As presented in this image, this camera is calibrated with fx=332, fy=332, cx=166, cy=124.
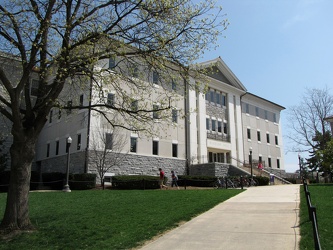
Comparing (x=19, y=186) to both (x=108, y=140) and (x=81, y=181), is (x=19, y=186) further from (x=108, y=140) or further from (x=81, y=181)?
(x=108, y=140)

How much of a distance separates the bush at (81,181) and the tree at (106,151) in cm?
248

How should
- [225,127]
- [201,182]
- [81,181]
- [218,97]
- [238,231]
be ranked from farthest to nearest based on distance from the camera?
[225,127]
[218,97]
[201,182]
[81,181]
[238,231]

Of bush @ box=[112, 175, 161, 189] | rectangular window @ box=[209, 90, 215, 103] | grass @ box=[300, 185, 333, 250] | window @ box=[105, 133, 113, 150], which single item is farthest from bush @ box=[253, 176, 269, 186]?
grass @ box=[300, 185, 333, 250]

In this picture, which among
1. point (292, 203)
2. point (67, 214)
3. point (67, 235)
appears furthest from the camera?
point (292, 203)

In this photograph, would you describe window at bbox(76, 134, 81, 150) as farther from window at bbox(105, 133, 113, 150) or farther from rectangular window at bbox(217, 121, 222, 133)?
rectangular window at bbox(217, 121, 222, 133)

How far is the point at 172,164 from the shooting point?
110 feet

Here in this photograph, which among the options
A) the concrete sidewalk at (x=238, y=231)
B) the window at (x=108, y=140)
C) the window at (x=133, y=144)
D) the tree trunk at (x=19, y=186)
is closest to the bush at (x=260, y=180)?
the window at (x=133, y=144)

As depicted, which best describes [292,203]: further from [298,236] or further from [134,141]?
[134,141]

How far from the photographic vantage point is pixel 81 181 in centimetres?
2283

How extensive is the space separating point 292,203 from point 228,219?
4.14 meters

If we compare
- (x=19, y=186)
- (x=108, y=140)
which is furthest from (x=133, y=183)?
(x=19, y=186)

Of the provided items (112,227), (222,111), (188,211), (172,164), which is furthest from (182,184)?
(112,227)

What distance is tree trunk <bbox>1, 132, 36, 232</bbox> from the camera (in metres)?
8.55

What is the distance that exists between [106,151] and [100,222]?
18.4m
